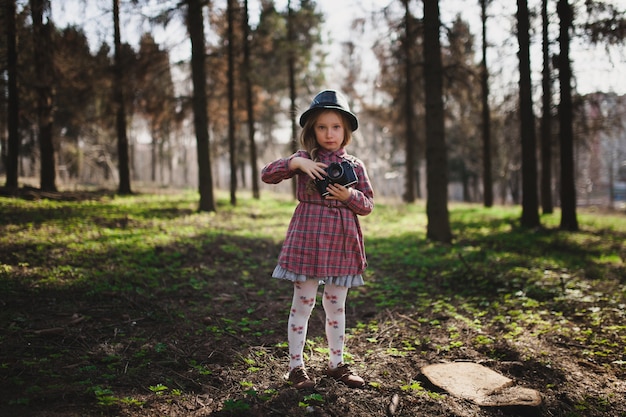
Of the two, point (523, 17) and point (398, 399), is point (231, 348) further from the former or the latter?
point (523, 17)

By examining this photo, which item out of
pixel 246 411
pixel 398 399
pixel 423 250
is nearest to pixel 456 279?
pixel 423 250

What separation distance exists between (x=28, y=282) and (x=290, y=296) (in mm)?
3166

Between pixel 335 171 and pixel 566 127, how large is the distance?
10.2 m

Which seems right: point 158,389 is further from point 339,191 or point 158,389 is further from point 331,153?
point 331,153

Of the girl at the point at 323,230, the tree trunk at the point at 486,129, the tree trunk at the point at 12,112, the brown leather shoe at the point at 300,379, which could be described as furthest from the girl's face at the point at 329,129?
the tree trunk at the point at 486,129

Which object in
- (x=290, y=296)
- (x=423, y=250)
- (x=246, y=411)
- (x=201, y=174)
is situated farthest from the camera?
(x=201, y=174)

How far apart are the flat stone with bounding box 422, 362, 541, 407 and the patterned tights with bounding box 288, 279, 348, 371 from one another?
0.82m

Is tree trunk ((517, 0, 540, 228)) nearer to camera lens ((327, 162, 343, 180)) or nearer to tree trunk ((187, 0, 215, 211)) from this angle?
tree trunk ((187, 0, 215, 211))

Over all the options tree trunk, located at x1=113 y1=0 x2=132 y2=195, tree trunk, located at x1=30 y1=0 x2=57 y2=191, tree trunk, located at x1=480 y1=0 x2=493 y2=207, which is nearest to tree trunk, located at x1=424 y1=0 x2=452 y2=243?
tree trunk, located at x1=480 y1=0 x2=493 y2=207

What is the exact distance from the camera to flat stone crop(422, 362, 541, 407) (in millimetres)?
2855

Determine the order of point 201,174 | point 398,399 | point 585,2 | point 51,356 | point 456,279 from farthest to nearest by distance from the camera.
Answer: point 201,174 < point 585,2 < point 456,279 < point 51,356 < point 398,399

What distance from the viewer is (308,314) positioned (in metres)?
3.08

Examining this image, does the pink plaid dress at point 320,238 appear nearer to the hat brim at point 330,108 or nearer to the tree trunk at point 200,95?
the hat brim at point 330,108

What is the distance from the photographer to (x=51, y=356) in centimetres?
327
